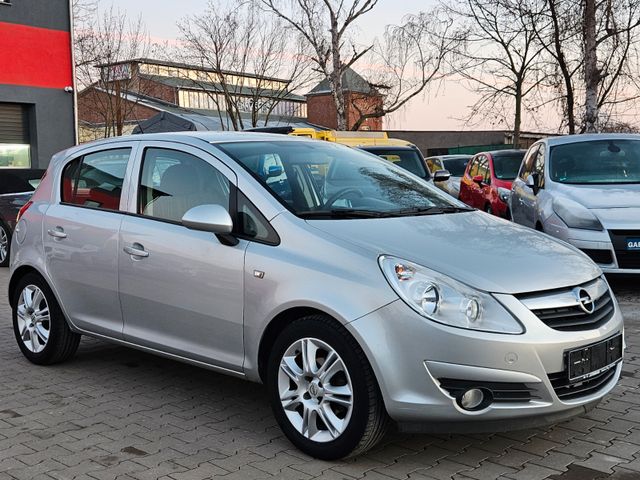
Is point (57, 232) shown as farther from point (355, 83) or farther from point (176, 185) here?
point (355, 83)

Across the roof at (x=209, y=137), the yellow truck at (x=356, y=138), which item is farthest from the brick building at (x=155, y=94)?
the roof at (x=209, y=137)

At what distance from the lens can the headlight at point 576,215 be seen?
772cm

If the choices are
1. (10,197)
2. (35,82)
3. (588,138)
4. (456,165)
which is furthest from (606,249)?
(35,82)

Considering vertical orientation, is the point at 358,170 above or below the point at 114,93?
below

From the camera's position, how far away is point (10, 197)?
11930 millimetres

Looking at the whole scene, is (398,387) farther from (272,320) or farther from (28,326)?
(28,326)

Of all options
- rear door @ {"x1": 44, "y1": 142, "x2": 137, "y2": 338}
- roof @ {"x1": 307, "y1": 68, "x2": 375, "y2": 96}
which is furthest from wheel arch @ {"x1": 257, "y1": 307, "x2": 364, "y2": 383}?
roof @ {"x1": 307, "y1": 68, "x2": 375, "y2": 96}

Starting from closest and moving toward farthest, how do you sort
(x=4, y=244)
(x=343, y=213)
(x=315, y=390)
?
1. (x=315, y=390)
2. (x=343, y=213)
3. (x=4, y=244)

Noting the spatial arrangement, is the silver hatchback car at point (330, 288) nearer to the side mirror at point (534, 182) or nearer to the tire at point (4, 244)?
the side mirror at point (534, 182)

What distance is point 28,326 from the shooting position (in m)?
5.80

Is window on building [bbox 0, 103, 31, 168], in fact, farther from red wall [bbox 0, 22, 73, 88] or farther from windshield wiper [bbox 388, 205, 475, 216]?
windshield wiper [bbox 388, 205, 475, 216]

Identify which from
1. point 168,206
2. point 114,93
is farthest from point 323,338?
point 114,93

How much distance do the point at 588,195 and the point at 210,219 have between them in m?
5.26

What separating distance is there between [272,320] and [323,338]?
1.18ft
